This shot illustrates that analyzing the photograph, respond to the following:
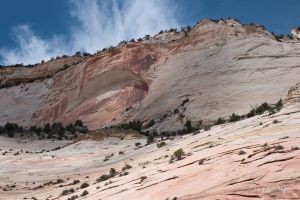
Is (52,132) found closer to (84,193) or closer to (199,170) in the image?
(84,193)

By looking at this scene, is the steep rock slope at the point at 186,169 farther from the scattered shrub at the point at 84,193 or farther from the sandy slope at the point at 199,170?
the scattered shrub at the point at 84,193

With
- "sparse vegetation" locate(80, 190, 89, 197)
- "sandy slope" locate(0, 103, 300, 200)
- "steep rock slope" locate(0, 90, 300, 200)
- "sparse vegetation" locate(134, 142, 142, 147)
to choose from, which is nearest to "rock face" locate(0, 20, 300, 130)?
"sparse vegetation" locate(134, 142, 142, 147)

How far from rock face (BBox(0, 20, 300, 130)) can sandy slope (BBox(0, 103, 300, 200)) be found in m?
14.8

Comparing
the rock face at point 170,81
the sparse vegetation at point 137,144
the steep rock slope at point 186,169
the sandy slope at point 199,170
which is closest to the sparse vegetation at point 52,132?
the rock face at point 170,81

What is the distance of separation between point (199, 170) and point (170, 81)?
1671 inches

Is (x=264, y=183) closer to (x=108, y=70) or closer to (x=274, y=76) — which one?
(x=274, y=76)

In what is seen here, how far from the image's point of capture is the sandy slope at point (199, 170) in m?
14.9

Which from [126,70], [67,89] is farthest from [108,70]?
[67,89]

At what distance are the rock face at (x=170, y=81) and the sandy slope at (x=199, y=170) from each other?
48.6ft

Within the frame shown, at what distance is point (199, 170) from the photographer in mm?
18234

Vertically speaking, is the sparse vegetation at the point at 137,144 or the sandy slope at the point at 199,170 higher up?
the sparse vegetation at the point at 137,144

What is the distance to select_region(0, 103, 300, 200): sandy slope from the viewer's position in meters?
14.9

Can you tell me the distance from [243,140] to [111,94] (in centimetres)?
4538

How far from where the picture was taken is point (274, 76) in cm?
5206
